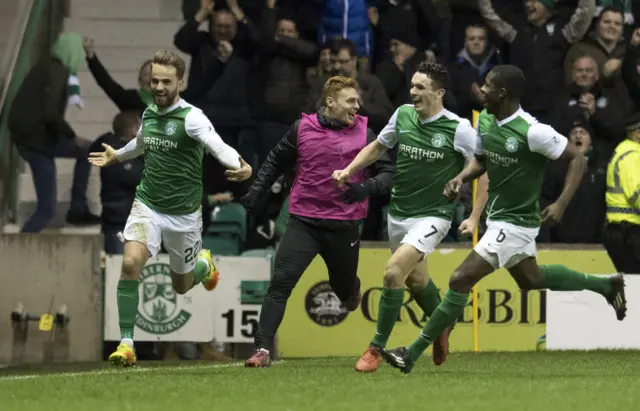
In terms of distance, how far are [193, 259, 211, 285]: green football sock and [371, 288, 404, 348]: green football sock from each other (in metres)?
2.18

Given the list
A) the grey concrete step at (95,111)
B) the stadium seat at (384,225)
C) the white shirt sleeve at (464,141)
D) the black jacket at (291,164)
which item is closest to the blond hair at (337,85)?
the black jacket at (291,164)

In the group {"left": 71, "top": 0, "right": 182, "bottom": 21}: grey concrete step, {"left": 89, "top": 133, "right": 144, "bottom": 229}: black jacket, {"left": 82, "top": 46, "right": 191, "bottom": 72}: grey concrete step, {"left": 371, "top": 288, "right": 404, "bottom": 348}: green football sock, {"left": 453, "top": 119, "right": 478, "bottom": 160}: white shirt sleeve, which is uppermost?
{"left": 71, "top": 0, "right": 182, "bottom": 21}: grey concrete step

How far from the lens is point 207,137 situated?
1265cm

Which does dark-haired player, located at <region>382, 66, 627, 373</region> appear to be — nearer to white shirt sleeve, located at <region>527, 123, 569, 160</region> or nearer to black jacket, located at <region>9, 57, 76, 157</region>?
white shirt sleeve, located at <region>527, 123, 569, 160</region>

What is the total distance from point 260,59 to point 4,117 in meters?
2.73

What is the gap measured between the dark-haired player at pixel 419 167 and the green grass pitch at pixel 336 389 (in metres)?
0.67

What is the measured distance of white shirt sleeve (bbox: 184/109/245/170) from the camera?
12406 millimetres

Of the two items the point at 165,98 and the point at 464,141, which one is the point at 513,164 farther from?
the point at 165,98

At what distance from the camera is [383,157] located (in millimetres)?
13375

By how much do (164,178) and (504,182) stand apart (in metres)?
2.69

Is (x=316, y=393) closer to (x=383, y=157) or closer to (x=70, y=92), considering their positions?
(x=383, y=157)

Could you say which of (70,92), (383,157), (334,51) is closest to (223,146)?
(383,157)

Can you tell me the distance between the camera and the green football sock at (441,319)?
1198 centimetres

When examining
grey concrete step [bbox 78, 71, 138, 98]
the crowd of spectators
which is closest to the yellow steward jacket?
the crowd of spectators
